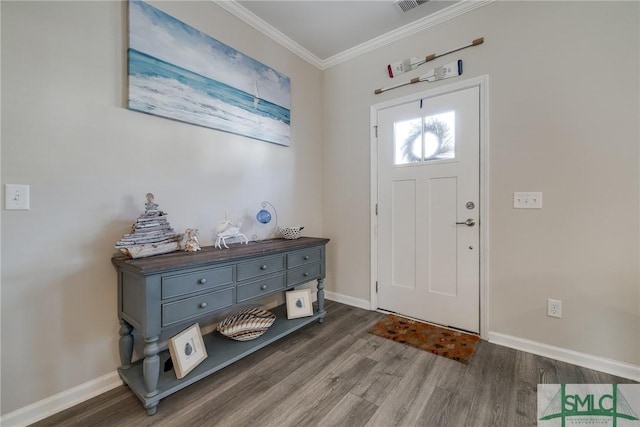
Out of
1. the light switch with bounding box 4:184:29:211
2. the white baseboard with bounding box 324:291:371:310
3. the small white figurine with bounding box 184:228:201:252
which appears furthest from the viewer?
the white baseboard with bounding box 324:291:371:310

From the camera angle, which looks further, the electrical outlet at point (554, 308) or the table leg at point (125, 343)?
the electrical outlet at point (554, 308)

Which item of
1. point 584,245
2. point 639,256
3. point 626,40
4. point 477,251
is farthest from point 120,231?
point 626,40

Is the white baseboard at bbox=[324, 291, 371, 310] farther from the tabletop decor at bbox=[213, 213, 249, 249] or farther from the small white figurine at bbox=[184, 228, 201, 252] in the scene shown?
the small white figurine at bbox=[184, 228, 201, 252]

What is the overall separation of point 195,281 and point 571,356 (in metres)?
2.60

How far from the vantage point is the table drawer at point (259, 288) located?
5.76 feet

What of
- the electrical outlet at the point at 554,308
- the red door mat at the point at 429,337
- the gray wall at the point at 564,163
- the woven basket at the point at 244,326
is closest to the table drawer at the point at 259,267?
the woven basket at the point at 244,326

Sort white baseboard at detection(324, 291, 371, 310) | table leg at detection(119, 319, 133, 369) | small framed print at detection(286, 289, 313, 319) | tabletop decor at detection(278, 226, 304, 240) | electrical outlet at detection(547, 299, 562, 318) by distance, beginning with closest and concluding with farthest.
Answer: table leg at detection(119, 319, 133, 369)
electrical outlet at detection(547, 299, 562, 318)
small framed print at detection(286, 289, 313, 319)
tabletop decor at detection(278, 226, 304, 240)
white baseboard at detection(324, 291, 371, 310)

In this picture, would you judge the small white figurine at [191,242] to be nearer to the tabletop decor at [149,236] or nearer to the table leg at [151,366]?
the tabletop decor at [149,236]

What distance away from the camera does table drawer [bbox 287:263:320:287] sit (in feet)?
7.03

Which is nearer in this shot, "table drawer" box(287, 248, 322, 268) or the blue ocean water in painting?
the blue ocean water in painting

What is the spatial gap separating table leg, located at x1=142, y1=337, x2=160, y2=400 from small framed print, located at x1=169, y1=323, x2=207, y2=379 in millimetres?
117

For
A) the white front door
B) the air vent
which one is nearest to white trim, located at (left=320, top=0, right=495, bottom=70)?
the air vent

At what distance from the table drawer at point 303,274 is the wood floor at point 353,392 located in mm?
517

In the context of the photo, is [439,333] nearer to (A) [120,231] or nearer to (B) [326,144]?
(B) [326,144]
